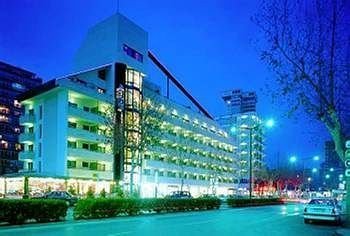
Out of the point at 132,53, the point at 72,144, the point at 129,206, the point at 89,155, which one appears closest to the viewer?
the point at 129,206

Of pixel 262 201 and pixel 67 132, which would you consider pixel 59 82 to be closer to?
pixel 67 132

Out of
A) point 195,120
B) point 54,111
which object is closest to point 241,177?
point 195,120

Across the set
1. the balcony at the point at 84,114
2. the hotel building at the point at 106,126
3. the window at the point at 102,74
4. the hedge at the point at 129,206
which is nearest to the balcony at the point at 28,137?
the hotel building at the point at 106,126

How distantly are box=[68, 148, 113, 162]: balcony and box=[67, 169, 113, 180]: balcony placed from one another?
1.90 m

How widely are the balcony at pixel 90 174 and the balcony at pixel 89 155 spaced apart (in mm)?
1904

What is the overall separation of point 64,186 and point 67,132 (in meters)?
7.43

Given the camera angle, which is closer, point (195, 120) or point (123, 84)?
point (123, 84)

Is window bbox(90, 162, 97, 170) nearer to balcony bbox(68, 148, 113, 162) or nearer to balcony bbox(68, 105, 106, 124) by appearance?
balcony bbox(68, 148, 113, 162)

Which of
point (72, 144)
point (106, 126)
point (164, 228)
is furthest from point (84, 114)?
point (164, 228)

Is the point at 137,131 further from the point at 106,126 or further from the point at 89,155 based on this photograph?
the point at 89,155

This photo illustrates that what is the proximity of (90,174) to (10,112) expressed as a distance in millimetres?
78031

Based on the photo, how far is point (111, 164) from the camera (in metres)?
79.8

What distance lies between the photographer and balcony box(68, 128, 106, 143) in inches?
2800

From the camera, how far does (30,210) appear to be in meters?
26.2
